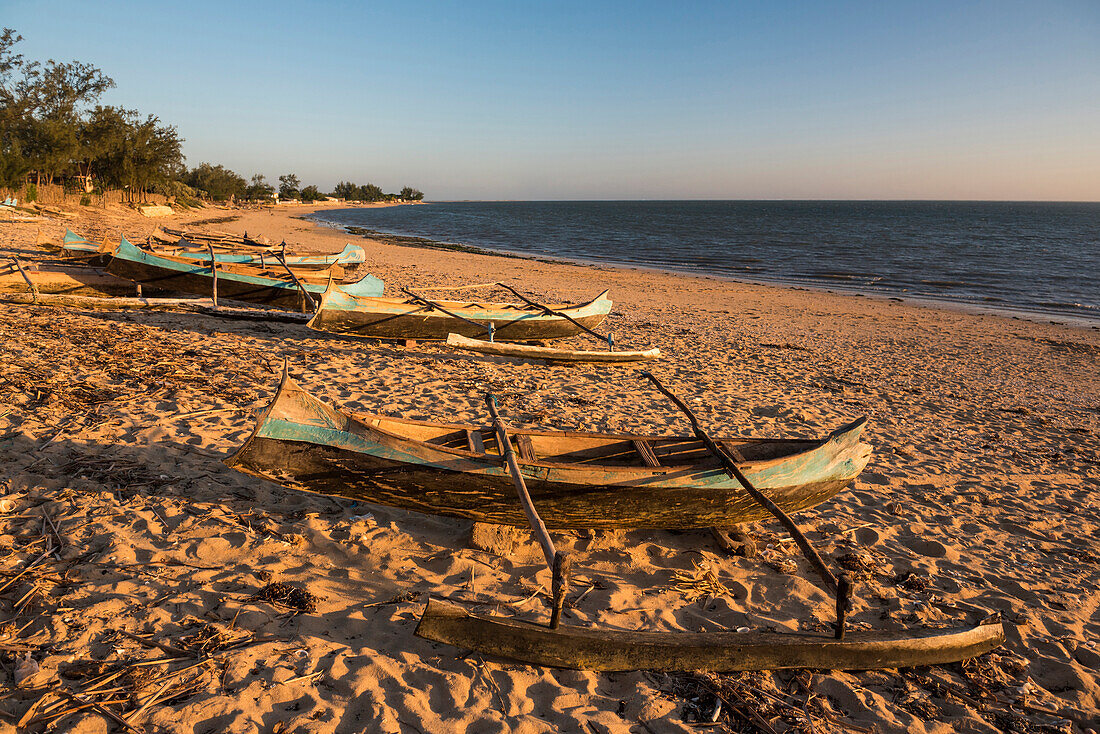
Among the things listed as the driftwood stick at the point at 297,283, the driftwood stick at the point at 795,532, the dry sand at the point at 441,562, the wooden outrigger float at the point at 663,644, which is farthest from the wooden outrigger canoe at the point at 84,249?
the driftwood stick at the point at 795,532

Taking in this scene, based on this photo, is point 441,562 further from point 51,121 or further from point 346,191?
point 346,191

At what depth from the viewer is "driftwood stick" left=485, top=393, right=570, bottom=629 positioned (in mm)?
2805

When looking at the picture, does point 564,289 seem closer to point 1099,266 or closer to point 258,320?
point 258,320

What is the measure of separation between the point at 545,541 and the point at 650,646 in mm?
804

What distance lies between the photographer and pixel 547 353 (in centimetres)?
886

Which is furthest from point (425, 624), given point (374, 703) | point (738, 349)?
point (738, 349)

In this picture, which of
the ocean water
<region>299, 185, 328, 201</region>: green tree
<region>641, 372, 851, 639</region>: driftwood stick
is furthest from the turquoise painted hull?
<region>299, 185, 328, 201</region>: green tree

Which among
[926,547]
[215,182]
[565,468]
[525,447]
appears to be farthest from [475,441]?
[215,182]

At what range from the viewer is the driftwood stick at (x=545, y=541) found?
280 centimetres

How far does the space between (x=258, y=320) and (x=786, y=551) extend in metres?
9.24

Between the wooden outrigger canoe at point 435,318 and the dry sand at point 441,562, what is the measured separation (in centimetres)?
68

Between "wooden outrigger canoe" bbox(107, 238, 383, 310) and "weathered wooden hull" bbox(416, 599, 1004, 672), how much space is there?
320 inches

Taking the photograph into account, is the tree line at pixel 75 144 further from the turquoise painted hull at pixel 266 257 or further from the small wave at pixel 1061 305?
the small wave at pixel 1061 305

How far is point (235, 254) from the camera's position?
1260 centimetres
